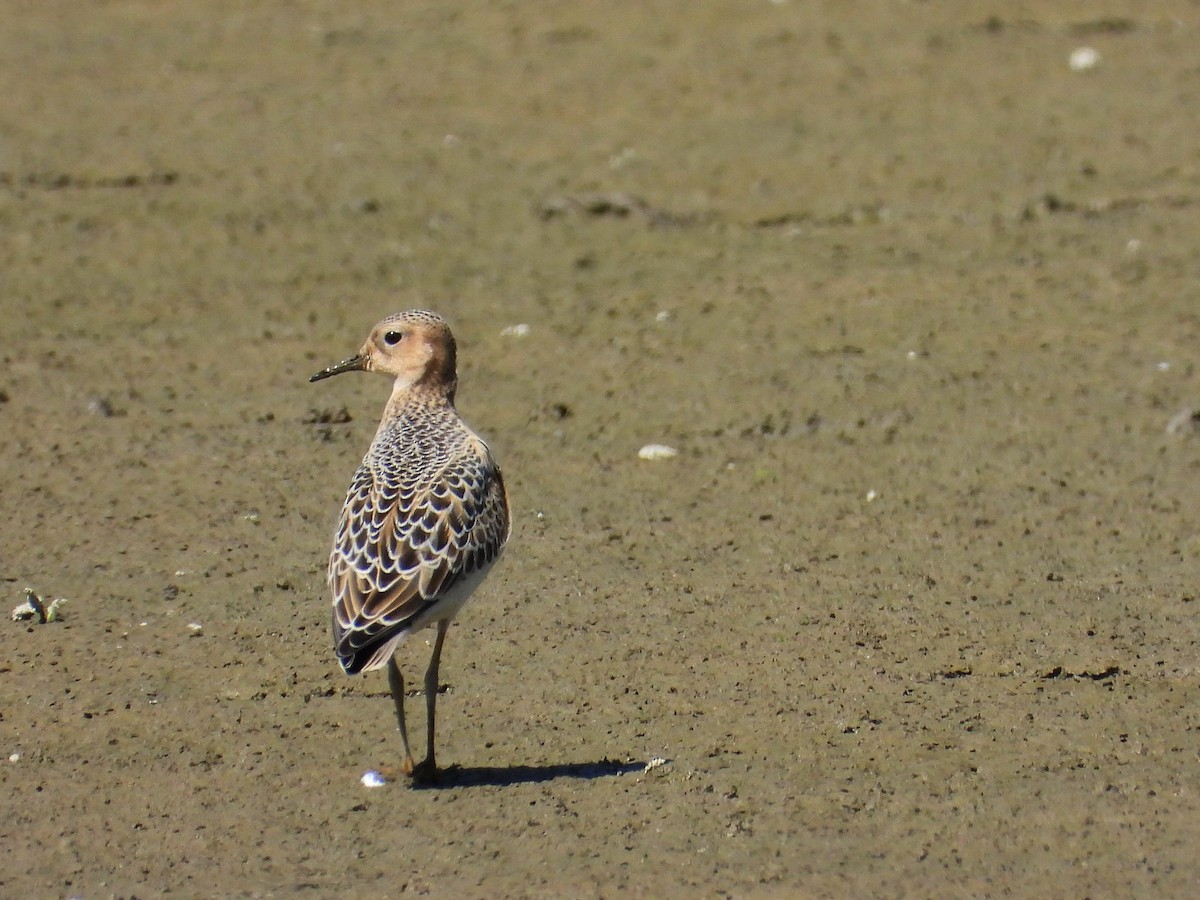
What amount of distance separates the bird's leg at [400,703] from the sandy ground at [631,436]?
118mm

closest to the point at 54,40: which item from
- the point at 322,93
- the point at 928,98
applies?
Result: the point at 322,93

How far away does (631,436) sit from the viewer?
9438 millimetres

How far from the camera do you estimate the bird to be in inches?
234

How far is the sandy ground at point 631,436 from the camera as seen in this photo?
594cm

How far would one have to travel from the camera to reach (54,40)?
646 inches

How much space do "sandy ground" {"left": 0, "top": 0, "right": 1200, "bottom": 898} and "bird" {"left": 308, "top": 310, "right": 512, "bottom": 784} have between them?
496mm

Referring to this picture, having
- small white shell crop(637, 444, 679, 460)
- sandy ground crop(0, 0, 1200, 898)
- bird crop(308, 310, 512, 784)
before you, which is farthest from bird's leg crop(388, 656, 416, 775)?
small white shell crop(637, 444, 679, 460)

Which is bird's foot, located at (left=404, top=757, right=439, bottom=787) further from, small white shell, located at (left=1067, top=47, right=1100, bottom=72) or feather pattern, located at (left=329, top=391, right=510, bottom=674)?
small white shell, located at (left=1067, top=47, right=1100, bottom=72)

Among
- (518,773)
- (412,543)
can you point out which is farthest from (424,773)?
(412,543)

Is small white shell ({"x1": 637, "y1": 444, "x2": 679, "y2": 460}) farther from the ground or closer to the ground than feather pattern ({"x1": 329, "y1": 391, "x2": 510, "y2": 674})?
closer to the ground

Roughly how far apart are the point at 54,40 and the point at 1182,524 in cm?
1151

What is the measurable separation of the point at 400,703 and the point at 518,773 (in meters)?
0.45

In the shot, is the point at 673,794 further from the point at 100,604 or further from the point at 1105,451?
the point at 1105,451

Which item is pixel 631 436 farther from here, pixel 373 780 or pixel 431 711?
pixel 373 780
